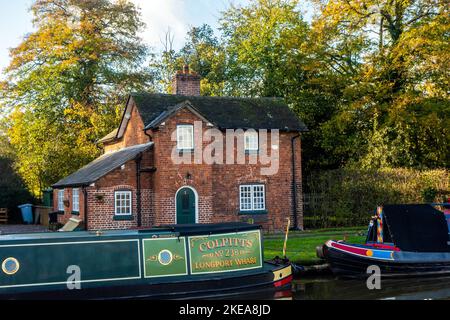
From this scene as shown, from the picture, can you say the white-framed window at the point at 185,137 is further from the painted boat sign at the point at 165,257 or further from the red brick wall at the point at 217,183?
the painted boat sign at the point at 165,257

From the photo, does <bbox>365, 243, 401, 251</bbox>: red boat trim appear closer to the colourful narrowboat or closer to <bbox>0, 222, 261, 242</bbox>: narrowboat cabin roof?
the colourful narrowboat

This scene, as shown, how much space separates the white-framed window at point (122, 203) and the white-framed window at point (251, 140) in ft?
18.3

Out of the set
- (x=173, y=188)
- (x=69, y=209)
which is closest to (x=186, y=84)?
(x=173, y=188)

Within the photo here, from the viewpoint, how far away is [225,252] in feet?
40.4

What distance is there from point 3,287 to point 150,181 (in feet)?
40.0

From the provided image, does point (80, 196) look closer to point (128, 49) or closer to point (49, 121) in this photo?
point (49, 121)

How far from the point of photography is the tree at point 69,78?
111 ft

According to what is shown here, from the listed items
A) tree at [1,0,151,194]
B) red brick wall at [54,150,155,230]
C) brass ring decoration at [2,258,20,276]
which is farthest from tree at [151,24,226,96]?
brass ring decoration at [2,258,20,276]

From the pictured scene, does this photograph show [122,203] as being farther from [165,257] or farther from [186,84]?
[165,257]

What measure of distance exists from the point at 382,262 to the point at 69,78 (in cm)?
2674

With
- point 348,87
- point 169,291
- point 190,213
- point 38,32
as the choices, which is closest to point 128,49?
point 38,32

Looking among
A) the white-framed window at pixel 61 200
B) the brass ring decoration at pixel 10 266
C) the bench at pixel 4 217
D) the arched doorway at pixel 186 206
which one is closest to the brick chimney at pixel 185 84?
the arched doorway at pixel 186 206

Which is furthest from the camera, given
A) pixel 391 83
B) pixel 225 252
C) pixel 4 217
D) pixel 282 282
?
pixel 4 217

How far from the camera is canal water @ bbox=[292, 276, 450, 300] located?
1304 centimetres
